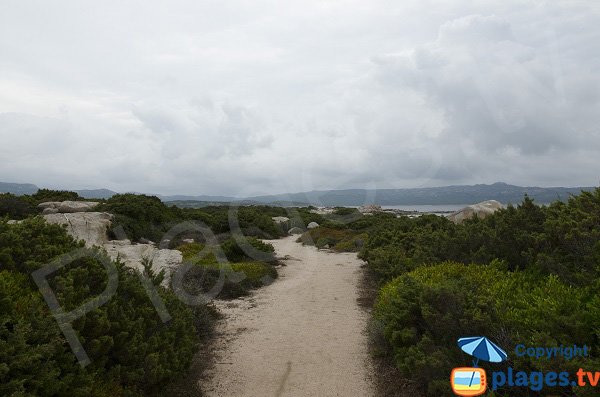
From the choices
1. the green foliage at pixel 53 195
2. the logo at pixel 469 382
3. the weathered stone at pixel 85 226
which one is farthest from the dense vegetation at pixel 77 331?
the green foliage at pixel 53 195

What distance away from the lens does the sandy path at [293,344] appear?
6242mm

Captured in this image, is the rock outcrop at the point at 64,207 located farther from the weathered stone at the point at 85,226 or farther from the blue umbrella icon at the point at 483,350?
the blue umbrella icon at the point at 483,350

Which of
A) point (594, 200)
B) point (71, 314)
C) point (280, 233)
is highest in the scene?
point (594, 200)

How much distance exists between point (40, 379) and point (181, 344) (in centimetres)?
253

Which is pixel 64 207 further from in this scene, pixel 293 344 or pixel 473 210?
pixel 473 210

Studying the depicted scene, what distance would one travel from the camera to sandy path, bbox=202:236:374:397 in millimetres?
6242

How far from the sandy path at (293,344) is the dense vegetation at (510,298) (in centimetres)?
92

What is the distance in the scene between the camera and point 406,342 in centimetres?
597

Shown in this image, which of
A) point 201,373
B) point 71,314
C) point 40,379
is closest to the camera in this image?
point 40,379

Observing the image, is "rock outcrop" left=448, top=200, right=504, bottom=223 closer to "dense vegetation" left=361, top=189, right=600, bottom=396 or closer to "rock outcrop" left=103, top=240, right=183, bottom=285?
"dense vegetation" left=361, top=189, right=600, bottom=396

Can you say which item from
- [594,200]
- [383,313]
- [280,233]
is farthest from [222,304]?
[280,233]

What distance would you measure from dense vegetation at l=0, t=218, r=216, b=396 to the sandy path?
3.54 ft

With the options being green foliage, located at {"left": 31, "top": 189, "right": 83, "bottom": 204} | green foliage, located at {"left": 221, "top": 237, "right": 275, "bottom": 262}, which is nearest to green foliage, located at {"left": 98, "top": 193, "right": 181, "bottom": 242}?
green foliage, located at {"left": 31, "top": 189, "right": 83, "bottom": 204}

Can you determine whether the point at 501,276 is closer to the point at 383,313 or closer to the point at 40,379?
the point at 383,313
